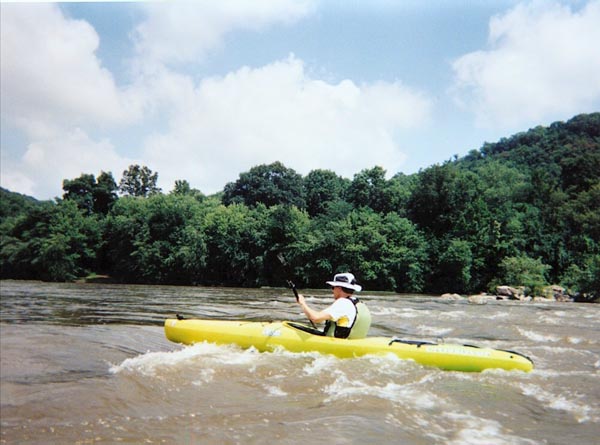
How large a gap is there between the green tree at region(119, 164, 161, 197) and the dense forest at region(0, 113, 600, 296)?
2242 centimetres

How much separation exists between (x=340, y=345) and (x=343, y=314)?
401 mm

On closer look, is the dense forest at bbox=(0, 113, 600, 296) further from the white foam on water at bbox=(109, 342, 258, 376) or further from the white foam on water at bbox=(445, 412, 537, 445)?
the white foam on water at bbox=(445, 412, 537, 445)

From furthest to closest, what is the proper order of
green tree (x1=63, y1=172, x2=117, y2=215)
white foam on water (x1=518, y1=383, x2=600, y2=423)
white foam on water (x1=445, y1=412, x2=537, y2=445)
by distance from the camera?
green tree (x1=63, y1=172, x2=117, y2=215), white foam on water (x1=518, y1=383, x2=600, y2=423), white foam on water (x1=445, y1=412, x2=537, y2=445)

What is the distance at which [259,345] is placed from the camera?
6297 millimetres

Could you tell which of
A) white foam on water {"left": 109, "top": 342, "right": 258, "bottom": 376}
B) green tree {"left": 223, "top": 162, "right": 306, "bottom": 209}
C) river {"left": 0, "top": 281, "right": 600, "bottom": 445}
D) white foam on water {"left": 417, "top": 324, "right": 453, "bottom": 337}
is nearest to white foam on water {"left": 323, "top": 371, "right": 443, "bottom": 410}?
river {"left": 0, "top": 281, "right": 600, "bottom": 445}

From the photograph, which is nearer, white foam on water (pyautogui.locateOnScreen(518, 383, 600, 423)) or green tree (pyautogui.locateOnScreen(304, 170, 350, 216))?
white foam on water (pyautogui.locateOnScreen(518, 383, 600, 423))

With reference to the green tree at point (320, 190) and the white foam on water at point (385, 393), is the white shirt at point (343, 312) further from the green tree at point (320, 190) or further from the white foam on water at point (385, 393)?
the green tree at point (320, 190)

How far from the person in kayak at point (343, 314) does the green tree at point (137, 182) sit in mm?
64287

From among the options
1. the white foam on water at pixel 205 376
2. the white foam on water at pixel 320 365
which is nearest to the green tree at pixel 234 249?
the white foam on water at pixel 320 365

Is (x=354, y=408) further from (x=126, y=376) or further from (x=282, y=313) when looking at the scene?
(x=282, y=313)

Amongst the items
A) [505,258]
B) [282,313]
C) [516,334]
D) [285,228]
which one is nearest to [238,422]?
[516,334]

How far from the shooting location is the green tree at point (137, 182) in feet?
218

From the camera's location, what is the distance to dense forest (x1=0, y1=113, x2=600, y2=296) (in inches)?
1194

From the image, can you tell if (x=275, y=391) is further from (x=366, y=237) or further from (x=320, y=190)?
(x=320, y=190)
